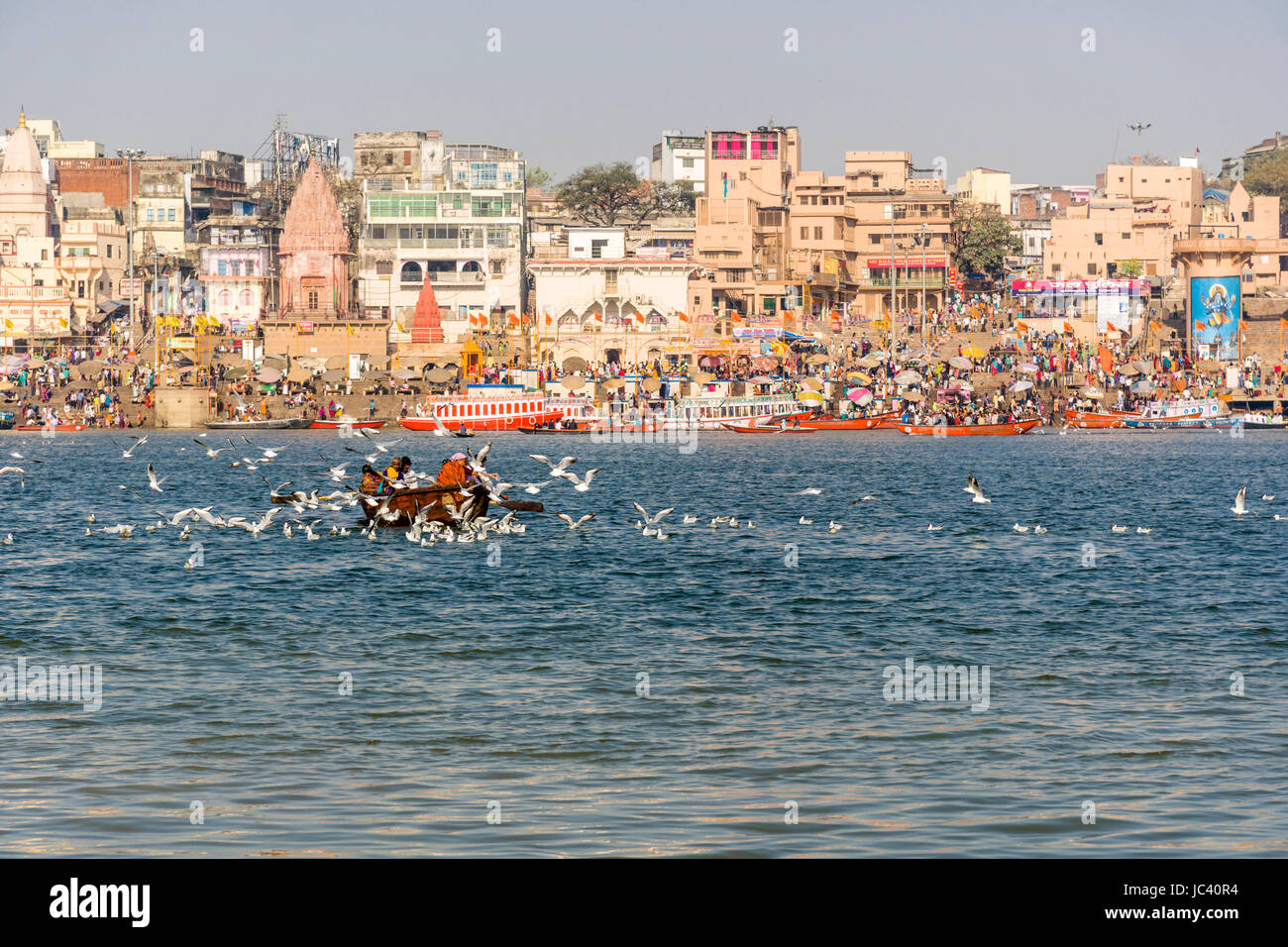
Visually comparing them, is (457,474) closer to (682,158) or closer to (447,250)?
(447,250)

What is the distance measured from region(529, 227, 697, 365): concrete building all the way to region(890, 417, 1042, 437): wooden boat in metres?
20.2

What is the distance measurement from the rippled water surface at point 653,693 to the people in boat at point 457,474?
171cm

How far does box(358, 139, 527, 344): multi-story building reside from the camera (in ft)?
381

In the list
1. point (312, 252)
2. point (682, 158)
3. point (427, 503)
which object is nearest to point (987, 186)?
point (682, 158)

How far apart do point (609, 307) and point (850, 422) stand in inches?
825

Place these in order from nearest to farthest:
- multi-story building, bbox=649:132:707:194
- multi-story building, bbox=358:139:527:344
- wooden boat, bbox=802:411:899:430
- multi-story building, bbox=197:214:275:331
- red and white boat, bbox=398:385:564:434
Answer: red and white boat, bbox=398:385:564:434 < wooden boat, bbox=802:411:899:430 < multi-story building, bbox=358:139:527:344 < multi-story building, bbox=197:214:275:331 < multi-story building, bbox=649:132:707:194

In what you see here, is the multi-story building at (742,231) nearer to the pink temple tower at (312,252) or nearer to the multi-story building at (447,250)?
the multi-story building at (447,250)

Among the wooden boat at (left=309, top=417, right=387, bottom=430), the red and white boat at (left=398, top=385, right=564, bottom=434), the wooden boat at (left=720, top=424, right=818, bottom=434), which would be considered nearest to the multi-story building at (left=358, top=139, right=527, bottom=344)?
the red and white boat at (left=398, top=385, right=564, bottom=434)

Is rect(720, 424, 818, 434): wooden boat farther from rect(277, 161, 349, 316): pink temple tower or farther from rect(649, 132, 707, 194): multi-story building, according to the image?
rect(649, 132, 707, 194): multi-story building

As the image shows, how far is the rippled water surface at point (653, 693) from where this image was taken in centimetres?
1238

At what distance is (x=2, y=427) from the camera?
103 meters
